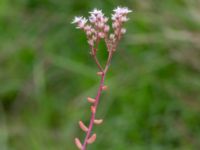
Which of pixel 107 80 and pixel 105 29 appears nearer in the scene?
pixel 105 29

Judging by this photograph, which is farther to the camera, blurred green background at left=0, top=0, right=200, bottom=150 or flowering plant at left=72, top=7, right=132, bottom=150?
blurred green background at left=0, top=0, right=200, bottom=150

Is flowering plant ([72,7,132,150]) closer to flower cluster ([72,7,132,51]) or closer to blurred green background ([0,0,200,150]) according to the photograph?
flower cluster ([72,7,132,51])

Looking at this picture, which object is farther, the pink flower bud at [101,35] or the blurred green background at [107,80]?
the blurred green background at [107,80]

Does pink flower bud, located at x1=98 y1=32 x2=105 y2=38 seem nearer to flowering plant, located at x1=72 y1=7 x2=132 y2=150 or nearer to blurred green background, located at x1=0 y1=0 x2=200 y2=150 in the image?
flowering plant, located at x1=72 y1=7 x2=132 y2=150

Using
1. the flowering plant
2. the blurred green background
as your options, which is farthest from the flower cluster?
the blurred green background

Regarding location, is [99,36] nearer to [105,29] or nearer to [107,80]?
[105,29]

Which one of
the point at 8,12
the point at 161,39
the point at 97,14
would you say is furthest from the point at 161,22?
the point at 97,14

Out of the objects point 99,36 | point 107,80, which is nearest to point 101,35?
point 99,36

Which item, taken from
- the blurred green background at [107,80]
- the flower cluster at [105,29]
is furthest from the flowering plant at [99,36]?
the blurred green background at [107,80]

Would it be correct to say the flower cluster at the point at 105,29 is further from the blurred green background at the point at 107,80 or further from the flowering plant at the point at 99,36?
the blurred green background at the point at 107,80

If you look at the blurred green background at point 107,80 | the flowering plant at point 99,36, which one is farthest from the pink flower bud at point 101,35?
the blurred green background at point 107,80
